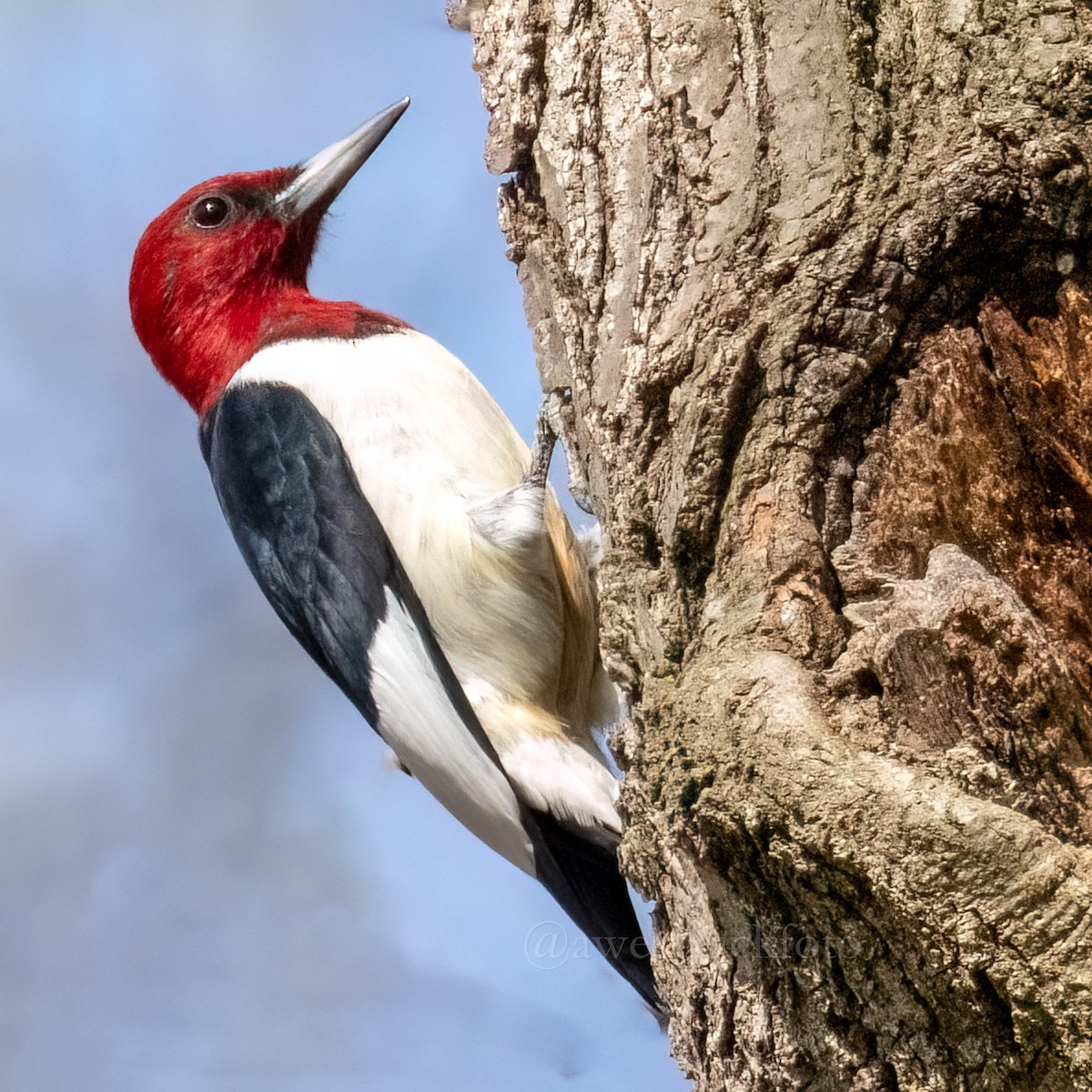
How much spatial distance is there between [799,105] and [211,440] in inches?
70.9

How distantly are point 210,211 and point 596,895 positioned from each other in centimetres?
211

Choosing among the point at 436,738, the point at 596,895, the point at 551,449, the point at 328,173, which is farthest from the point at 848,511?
the point at 328,173

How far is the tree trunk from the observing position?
1.19 m

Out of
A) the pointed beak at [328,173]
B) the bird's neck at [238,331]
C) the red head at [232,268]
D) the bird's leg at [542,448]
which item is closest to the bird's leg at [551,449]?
the bird's leg at [542,448]

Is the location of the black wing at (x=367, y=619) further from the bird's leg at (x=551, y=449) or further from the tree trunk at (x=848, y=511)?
the tree trunk at (x=848, y=511)

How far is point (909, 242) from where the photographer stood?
1.40 metres

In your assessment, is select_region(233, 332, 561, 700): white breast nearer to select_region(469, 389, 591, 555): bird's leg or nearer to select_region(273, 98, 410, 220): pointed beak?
select_region(469, 389, 591, 555): bird's leg

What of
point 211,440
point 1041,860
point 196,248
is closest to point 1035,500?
point 1041,860

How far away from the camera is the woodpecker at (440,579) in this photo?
2.41 metres

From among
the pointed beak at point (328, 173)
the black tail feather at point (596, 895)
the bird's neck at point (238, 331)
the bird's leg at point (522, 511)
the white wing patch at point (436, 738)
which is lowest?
the black tail feather at point (596, 895)

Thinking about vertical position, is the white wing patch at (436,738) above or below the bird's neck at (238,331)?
below

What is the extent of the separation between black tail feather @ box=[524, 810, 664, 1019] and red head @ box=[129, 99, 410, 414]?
4.31 ft

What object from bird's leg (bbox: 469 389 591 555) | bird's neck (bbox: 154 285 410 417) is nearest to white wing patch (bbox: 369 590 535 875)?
bird's leg (bbox: 469 389 591 555)

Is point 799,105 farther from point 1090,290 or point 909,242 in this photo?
point 1090,290
